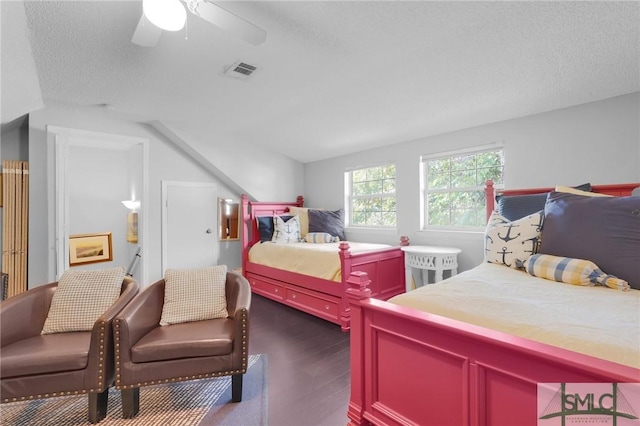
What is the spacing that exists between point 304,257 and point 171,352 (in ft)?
5.67

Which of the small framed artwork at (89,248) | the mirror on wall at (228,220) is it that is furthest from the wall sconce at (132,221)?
the mirror on wall at (228,220)

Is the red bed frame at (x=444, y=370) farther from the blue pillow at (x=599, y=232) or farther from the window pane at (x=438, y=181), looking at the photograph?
the window pane at (x=438, y=181)

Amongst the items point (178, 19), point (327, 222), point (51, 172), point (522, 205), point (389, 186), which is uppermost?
point (178, 19)

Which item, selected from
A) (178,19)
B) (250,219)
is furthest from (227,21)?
(250,219)

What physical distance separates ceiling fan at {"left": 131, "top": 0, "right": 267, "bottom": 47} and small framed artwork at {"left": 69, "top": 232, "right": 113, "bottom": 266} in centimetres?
378

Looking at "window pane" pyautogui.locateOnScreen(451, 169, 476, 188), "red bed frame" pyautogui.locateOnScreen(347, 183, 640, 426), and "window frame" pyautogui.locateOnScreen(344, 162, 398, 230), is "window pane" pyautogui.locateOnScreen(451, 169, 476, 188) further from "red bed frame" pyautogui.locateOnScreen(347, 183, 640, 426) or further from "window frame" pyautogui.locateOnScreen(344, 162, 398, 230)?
"red bed frame" pyautogui.locateOnScreen(347, 183, 640, 426)

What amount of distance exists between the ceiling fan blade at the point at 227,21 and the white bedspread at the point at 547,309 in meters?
1.56

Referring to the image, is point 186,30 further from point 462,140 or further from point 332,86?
point 462,140

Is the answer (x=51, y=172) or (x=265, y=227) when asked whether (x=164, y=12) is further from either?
(x=265, y=227)

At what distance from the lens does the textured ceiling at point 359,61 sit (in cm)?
167

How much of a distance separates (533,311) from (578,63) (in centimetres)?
195

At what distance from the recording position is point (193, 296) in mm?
1901

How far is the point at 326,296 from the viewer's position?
9.26 ft

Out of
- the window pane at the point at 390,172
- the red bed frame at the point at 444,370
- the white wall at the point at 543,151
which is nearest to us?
the red bed frame at the point at 444,370
